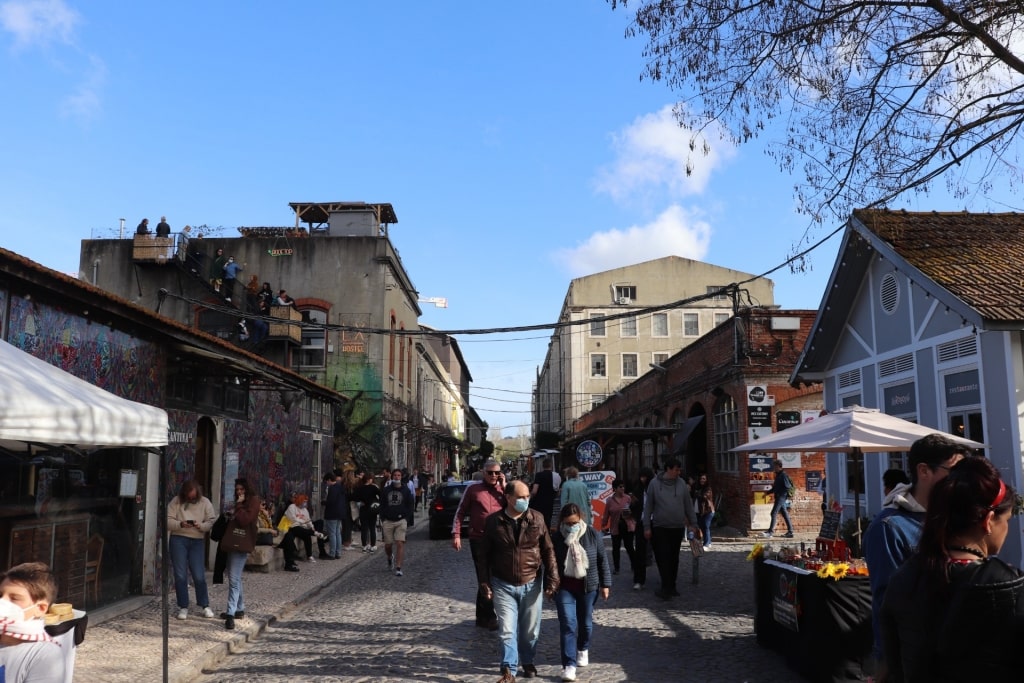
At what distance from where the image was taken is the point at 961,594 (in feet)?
8.77

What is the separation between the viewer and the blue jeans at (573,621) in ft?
23.0

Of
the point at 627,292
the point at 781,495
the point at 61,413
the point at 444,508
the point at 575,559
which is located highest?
the point at 627,292

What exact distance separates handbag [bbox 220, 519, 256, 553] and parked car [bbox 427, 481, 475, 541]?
11589 mm

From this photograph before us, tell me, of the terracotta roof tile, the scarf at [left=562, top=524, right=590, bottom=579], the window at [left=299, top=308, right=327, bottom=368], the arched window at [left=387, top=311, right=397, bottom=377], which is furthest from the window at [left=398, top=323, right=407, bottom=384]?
the scarf at [left=562, top=524, right=590, bottom=579]

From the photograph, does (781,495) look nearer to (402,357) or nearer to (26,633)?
(26,633)

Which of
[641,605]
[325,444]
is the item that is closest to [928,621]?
[641,605]

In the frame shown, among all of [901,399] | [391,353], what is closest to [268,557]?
[901,399]

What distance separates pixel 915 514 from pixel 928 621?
5.28 ft

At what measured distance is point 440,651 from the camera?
8109 millimetres

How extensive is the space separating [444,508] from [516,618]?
14.6m

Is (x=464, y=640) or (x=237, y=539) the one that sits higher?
(x=237, y=539)

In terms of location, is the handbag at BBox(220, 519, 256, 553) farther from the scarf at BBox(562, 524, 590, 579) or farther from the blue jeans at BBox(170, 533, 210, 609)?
the scarf at BBox(562, 524, 590, 579)

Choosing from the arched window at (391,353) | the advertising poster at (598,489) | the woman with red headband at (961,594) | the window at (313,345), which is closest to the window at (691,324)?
the arched window at (391,353)

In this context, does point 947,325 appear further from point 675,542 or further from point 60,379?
point 60,379
